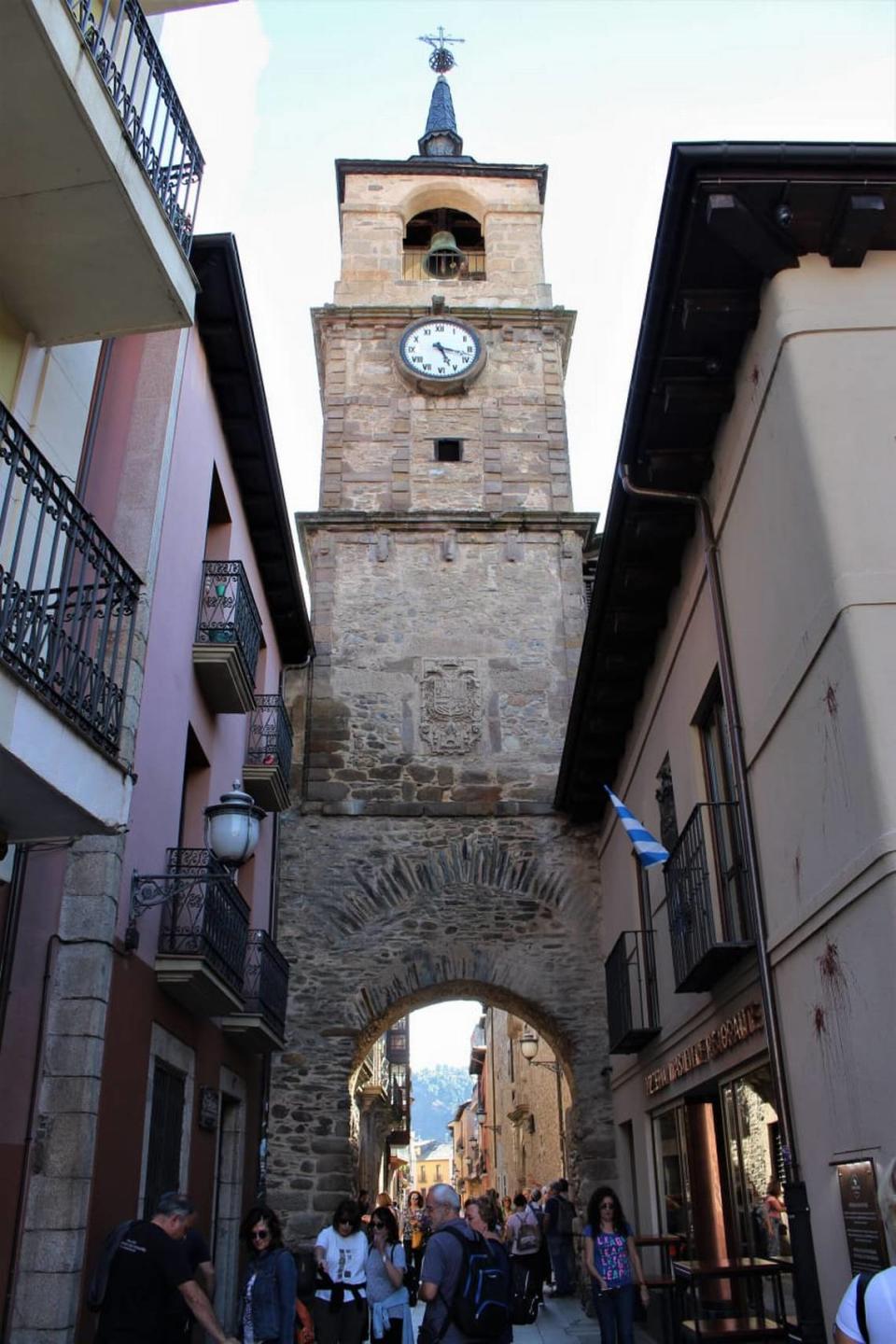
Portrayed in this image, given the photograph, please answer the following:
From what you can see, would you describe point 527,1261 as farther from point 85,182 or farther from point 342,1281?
point 85,182

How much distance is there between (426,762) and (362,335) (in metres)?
7.52

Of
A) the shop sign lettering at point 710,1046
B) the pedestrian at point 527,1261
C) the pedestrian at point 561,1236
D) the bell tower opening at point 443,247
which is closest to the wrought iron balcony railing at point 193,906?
the shop sign lettering at point 710,1046

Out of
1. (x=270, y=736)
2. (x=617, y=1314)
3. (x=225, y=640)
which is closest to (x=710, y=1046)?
(x=617, y=1314)

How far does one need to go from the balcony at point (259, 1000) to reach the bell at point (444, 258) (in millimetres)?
13027

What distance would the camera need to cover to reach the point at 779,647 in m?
6.41

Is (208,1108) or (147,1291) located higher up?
(208,1108)

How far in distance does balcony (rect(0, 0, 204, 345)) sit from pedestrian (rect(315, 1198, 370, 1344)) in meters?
5.72

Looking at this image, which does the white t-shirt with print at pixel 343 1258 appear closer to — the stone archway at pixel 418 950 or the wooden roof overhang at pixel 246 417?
the stone archway at pixel 418 950

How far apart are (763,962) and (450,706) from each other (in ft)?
31.4

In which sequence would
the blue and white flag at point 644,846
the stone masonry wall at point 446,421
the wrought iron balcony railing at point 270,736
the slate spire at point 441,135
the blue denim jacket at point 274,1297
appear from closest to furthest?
the blue denim jacket at point 274,1297
the blue and white flag at point 644,846
the wrought iron balcony railing at point 270,736
the stone masonry wall at point 446,421
the slate spire at point 441,135

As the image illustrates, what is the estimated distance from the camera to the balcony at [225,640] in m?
9.62

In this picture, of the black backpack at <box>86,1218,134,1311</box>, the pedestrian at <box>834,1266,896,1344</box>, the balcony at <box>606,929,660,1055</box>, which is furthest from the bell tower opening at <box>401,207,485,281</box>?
the pedestrian at <box>834,1266,896,1344</box>

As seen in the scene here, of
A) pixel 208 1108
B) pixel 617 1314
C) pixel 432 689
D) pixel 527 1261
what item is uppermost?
pixel 432 689

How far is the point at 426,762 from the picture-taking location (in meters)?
15.6
